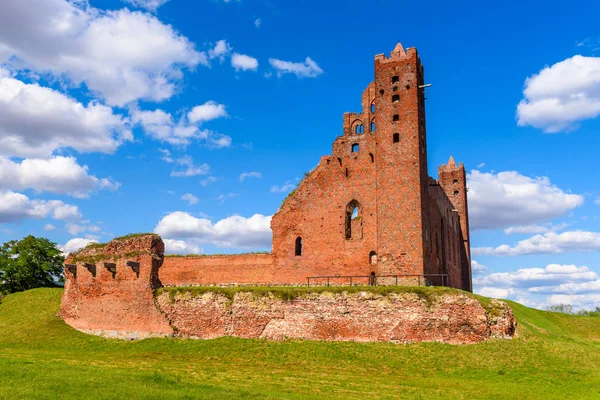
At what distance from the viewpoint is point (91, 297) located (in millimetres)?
27547

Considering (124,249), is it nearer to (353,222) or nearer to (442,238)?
(353,222)

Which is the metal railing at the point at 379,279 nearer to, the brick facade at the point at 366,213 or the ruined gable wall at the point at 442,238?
the brick facade at the point at 366,213

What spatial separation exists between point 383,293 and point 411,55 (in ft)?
48.7

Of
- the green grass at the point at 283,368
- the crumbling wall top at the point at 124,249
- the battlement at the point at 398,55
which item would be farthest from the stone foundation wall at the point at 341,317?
the battlement at the point at 398,55

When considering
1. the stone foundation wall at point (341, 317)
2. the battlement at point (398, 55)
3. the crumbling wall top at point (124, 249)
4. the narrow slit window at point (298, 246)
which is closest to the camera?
the stone foundation wall at point (341, 317)

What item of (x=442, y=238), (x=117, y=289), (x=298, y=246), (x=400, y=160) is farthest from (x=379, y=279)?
(x=117, y=289)

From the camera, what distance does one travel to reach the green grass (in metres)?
14.2

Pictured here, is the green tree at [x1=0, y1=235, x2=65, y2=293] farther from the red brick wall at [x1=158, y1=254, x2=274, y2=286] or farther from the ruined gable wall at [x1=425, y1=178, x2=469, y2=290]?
the ruined gable wall at [x1=425, y1=178, x2=469, y2=290]

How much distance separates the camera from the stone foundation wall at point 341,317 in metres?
21.7

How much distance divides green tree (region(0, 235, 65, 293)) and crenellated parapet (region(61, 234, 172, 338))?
1693 cm

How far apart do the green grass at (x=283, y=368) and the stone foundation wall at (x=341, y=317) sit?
702 millimetres

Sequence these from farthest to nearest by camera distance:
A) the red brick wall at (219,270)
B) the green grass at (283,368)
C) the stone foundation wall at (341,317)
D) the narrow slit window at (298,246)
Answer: the red brick wall at (219,270) < the narrow slit window at (298,246) < the stone foundation wall at (341,317) < the green grass at (283,368)

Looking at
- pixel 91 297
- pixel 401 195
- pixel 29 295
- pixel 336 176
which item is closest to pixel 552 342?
pixel 401 195

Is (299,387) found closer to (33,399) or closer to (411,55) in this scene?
(33,399)
